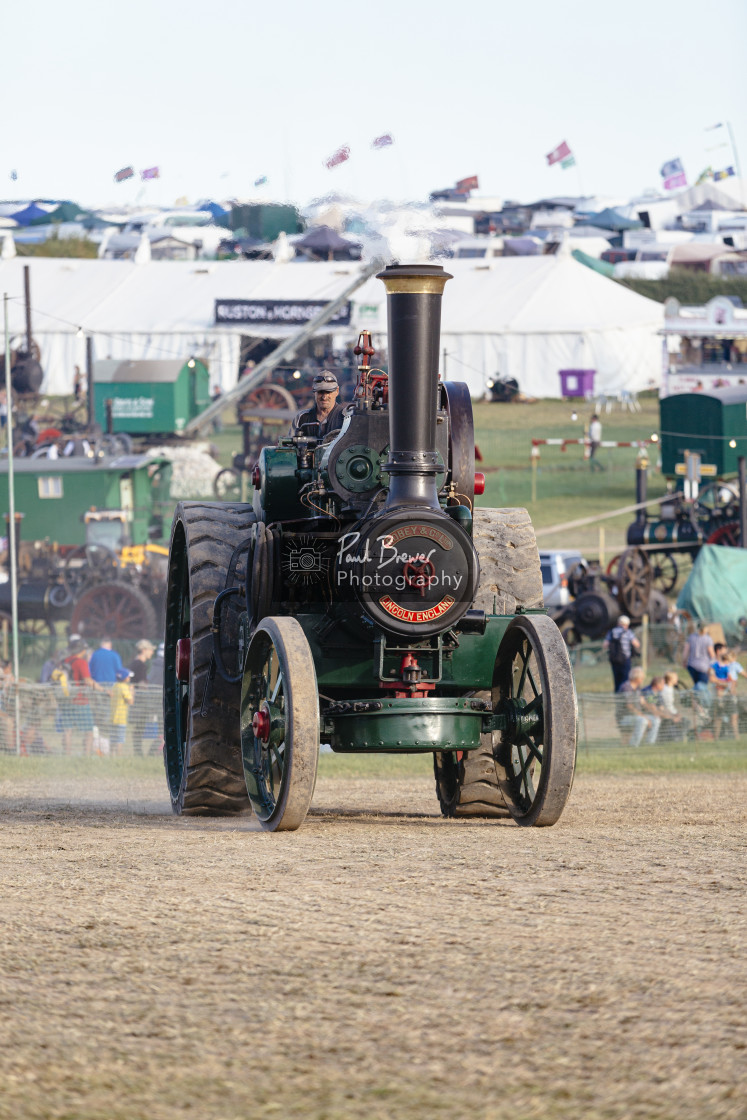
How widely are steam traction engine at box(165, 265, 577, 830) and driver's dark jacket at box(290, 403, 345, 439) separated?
0.18 meters

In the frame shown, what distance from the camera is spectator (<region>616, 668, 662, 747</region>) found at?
14828 millimetres

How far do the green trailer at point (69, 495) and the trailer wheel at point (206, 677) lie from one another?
17400 millimetres

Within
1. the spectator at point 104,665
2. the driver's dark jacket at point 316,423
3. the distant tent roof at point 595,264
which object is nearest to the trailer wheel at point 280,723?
the driver's dark jacket at point 316,423

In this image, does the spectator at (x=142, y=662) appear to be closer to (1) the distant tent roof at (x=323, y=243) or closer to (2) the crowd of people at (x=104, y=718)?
(2) the crowd of people at (x=104, y=718)

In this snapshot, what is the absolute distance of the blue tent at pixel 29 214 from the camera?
8162 cm

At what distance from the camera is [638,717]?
586 inches

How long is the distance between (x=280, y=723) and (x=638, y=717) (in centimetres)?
878

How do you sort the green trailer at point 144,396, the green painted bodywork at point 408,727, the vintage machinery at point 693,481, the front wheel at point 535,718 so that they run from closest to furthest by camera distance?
1. the front wheel at point 535,718
2. the green painted bodywork at point 408,727
3. the vintage machinery at point 693,481
4. the green trailer at point 144,396

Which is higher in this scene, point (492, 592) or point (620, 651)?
point (492, 592)

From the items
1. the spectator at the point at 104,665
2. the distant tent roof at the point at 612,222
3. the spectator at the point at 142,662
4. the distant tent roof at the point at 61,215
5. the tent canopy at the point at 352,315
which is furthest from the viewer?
the distant tent roof at the point at 612,222

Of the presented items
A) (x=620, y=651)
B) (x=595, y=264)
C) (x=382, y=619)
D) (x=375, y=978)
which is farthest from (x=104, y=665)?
(x=595, y=264)

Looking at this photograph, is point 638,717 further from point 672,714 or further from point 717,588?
point 717,588

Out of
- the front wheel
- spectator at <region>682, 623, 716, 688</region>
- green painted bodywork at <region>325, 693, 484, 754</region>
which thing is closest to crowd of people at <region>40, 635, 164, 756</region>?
spectator at <region>682, 623, 716, 688</region>

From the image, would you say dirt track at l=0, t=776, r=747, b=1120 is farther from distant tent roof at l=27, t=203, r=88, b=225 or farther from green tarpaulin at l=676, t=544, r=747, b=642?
distant tent roof at l=27, t=203, r=88, b=225
